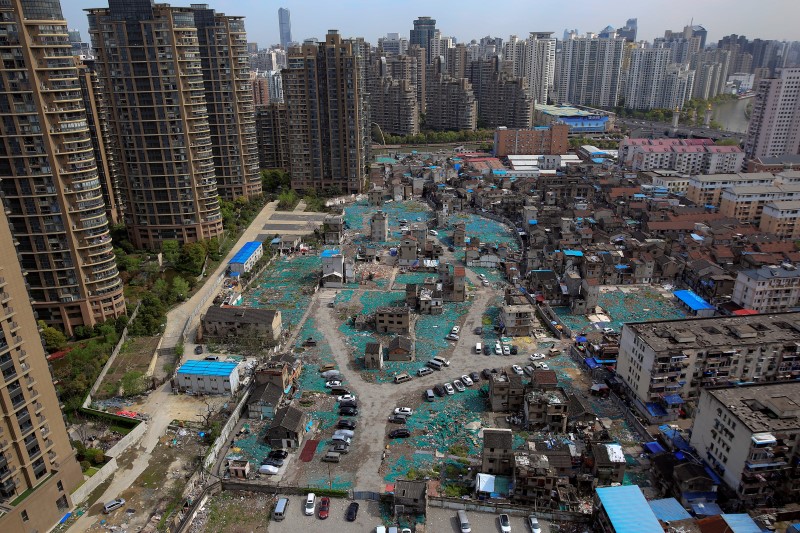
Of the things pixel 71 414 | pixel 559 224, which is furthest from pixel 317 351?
pixel 559 224

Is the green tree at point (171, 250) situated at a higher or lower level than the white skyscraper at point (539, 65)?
lower

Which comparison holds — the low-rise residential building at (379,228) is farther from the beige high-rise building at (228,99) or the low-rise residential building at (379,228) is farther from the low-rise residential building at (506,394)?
the low-rise residential building at (506,394)

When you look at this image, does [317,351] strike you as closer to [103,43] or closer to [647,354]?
[647,354]

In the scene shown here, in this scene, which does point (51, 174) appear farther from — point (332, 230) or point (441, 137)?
point (441, 137)

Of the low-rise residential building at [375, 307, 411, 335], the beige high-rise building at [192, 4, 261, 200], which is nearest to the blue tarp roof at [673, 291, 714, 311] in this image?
the low-rise residential building at [375, 307, 411, 335]

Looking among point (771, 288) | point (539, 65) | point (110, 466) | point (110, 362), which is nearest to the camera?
point (110, 466)

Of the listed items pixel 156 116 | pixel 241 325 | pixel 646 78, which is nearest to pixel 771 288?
pixel 241 325

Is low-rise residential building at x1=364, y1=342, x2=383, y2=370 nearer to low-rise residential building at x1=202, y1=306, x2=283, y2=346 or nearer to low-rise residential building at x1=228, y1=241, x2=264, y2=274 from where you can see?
low-rise residential building at x1=202, y1=306, x2=283, y2=346

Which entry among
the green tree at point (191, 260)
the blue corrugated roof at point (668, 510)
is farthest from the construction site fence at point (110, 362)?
the blue corrugated roof at point (668, 510)
